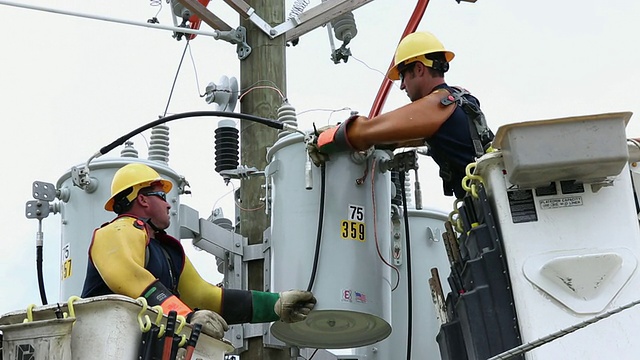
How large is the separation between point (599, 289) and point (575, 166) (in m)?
0.52

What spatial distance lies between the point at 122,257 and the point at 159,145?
2.44 m

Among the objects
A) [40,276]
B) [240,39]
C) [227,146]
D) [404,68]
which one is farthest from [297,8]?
[40,276]

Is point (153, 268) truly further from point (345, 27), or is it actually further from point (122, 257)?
point (345, 27)

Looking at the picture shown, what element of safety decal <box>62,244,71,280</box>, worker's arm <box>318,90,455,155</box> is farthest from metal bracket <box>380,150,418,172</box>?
safety decal <box>62,244,71,280</box>

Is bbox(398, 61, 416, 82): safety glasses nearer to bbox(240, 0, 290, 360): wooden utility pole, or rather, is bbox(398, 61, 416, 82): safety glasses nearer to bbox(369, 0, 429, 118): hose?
bbox(369, 0, 429, 118): hose

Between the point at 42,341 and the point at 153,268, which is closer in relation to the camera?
the point at 42,341

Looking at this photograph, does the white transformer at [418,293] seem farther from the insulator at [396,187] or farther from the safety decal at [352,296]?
the safety decal at [352,296]

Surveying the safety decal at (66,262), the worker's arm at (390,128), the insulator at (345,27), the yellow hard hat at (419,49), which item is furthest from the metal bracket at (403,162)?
the insulator at (345,27)

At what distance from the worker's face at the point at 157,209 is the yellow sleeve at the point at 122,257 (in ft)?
1.66

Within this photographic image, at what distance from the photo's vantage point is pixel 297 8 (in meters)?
8.35

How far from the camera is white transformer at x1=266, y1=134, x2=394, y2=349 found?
252 inches

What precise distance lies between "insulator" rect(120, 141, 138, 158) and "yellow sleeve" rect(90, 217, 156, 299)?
6.23ft

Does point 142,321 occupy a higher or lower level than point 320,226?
lower

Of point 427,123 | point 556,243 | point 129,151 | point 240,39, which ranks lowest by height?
point 556,243
